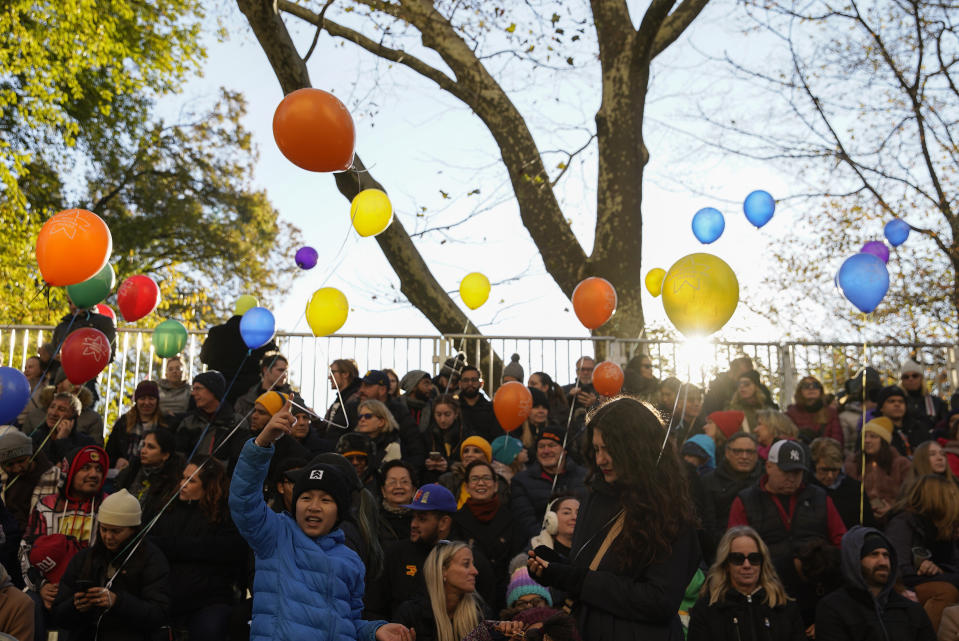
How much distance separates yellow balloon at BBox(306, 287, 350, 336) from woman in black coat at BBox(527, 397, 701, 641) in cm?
524

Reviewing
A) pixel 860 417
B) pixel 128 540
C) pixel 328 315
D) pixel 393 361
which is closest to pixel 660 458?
pixel 128 540

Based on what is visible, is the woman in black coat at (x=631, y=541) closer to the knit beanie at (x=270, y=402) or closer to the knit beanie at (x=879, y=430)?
the knit beanie at (x=270, y=402)

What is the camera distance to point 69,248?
645 cm

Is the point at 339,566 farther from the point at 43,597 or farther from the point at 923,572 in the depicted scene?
the point at 923,572

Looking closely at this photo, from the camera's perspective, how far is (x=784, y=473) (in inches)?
247

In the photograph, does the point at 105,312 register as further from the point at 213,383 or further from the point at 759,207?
the point at 759,207

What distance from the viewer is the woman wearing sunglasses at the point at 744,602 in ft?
16.8

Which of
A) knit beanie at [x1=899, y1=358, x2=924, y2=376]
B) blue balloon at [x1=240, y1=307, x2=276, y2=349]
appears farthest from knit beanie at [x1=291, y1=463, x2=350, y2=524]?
knit beanie at [x1=899, y1=358, x2=924, y2=376]

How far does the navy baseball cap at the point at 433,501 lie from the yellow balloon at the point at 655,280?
568 centimetres

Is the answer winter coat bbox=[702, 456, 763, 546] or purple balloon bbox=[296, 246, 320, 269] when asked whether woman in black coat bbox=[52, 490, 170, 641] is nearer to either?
winter coat bbox=[702, 456, 763, 546]

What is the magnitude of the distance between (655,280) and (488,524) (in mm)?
5603

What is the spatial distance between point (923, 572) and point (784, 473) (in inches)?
43.2

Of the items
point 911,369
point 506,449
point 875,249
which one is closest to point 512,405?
point 506,449

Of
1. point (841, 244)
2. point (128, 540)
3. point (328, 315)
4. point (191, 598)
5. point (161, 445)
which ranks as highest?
point (841, 244)
